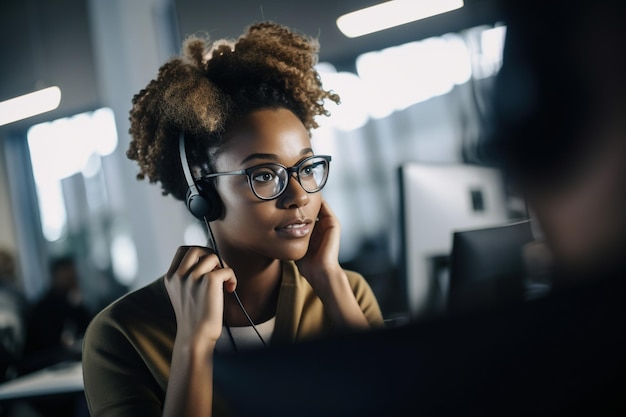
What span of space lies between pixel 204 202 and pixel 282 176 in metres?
0.12

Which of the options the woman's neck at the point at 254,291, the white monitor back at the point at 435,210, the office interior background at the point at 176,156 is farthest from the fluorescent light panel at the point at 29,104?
the white monitor back at the point at 435,210

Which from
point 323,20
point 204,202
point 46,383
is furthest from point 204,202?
point 46,383

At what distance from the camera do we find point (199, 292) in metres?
0.80

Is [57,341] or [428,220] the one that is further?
[57,341]

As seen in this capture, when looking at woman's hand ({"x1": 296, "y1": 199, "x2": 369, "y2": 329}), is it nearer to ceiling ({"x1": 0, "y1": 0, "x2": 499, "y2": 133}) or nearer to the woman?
the woman

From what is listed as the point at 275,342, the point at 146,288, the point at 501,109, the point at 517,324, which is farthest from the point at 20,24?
the point at 517,324

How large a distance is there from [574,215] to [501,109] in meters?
0.17

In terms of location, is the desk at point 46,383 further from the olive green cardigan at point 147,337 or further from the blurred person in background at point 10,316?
the olive green cardigan at point 147,337

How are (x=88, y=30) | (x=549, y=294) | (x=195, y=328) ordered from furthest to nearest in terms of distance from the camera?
(x=88, y=30), (x=195, y=328), (x=549, y=294)

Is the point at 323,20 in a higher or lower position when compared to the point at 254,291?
higher

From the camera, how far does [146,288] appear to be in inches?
33.9

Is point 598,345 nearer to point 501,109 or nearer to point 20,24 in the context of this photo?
point 501,109

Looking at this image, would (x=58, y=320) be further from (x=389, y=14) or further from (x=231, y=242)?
(x=389, y=14)

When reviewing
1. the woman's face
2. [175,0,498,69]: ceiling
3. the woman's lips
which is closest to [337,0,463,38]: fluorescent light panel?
[175,0,498,69]: ceiling
